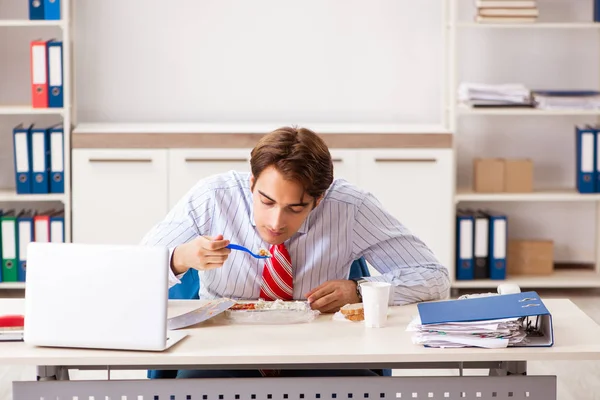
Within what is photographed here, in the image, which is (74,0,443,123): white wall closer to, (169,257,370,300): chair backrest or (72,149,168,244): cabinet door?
(72,149,168,244): cabinet door

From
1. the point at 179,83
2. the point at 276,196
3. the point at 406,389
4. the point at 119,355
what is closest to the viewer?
the point at 119,355

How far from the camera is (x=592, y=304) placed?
482cm

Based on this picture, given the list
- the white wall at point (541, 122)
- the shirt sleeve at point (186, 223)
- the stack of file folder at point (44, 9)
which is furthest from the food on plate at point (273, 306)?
the white wall at point (541, 122)

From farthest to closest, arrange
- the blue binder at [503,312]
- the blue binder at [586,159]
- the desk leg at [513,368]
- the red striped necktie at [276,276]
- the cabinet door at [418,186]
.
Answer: the blue binder at [586,159]
the cabinet door at [418,186]
the red striped necktie at [276,276]
the desk leg at [513,368]
the blue binder at [503,312]

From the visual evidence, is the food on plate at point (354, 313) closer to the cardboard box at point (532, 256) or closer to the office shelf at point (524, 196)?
the office shelf at point (524, 196)

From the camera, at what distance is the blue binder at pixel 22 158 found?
465 cm

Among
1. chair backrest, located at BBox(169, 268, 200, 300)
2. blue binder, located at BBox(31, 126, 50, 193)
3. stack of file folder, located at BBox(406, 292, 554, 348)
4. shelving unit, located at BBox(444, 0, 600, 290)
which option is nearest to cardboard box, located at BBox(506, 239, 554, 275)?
shelving unit, located at BBox(444, 0, 600, 290)

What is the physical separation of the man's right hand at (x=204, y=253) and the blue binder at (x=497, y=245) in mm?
2720

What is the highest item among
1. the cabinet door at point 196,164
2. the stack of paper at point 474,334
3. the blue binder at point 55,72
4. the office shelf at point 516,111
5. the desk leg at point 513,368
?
the blue binder at point 55,72

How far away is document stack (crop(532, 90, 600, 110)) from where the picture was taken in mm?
4730

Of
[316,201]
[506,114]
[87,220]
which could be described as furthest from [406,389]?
[506,114]

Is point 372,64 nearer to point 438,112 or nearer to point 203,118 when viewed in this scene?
point 438,112

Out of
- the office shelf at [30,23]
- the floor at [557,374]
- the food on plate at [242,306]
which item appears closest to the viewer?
the food on plate at [242,306]

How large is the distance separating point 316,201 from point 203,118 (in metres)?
2.71
